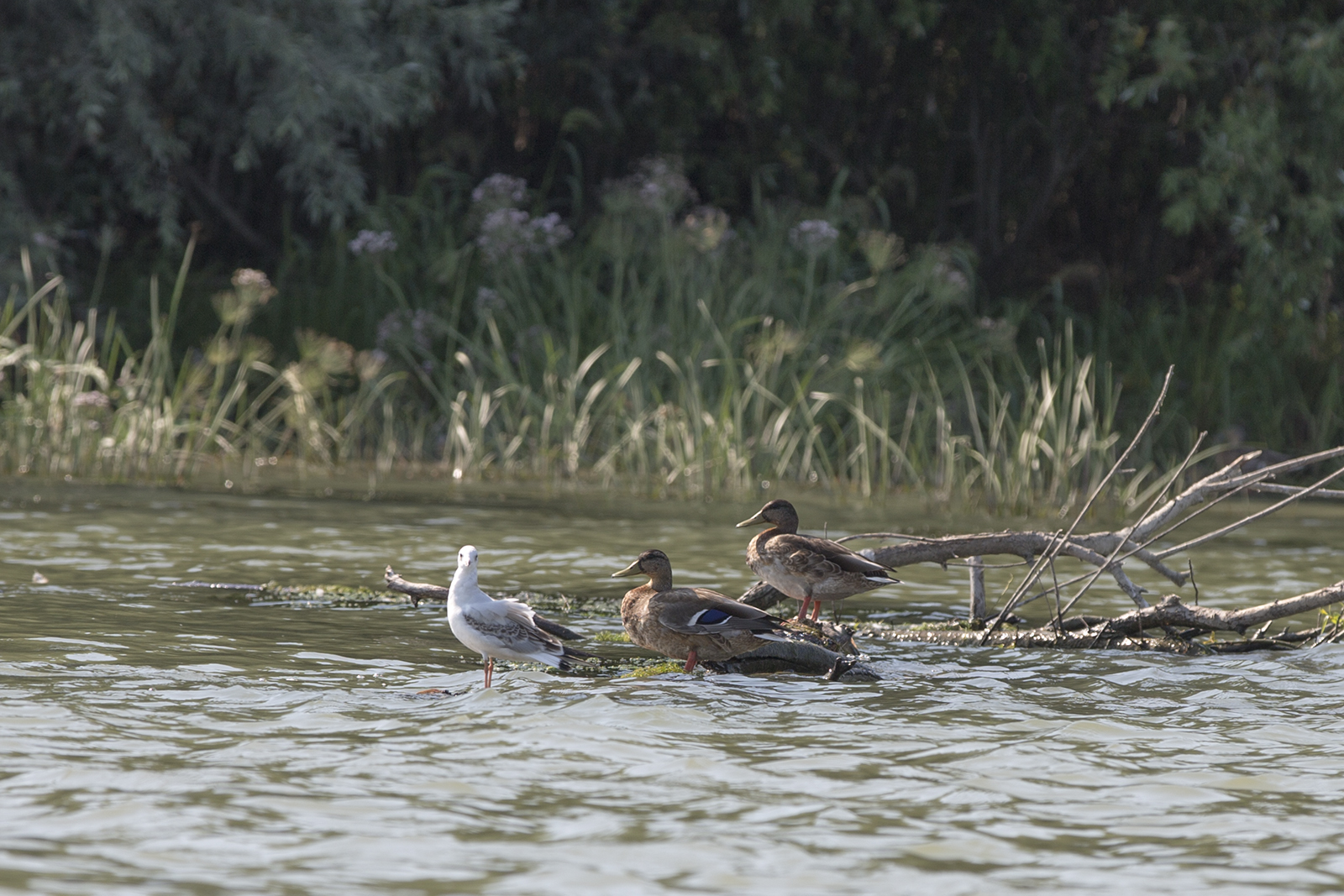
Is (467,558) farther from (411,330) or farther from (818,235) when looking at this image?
(411,330)

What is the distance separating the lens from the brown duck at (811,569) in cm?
745

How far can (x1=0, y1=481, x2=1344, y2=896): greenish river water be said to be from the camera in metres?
4.26

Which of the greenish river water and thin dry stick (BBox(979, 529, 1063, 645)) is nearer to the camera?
the greenish river water

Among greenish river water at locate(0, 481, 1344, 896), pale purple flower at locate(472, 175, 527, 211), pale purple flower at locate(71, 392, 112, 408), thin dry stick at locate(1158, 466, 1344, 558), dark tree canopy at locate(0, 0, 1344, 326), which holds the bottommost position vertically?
greenish river water at locate(0, 481, 1344, 896)

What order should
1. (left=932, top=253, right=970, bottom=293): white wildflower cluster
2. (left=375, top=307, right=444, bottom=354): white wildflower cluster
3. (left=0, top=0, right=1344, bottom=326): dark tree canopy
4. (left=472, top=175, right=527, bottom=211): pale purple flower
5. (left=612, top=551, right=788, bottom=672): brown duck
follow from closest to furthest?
(left=612, top=551, right=788, bottom=672): brown duck < (left=932, top=253, right=970, bottom=293): white wildflower cluster < (left=0, top=0, right=1344, bottom=326): dark tree canopy < (left=375, top=307, right=444, bottom=354): white wildflower cluster < (left=472, top=175, right=527, bottom=211): pale purple flower

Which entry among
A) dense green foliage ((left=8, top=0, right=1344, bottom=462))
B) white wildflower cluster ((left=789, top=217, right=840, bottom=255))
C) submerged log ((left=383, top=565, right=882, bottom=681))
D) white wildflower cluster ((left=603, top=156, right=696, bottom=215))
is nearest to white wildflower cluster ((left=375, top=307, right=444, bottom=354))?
dense green foliage ((left=8, top=0, right=1344, bottom=462))

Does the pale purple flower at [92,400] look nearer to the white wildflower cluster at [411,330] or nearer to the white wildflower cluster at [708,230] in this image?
the white wildflower cluster at [411,330]

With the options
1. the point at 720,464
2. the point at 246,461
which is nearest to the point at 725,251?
the point at 720,464

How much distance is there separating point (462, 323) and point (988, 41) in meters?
7.47

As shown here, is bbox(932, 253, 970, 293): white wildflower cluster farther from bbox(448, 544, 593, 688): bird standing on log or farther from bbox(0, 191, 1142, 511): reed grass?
bbox(448, 544, 593, 688): bird standing on log

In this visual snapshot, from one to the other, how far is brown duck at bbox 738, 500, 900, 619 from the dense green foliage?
723 cm

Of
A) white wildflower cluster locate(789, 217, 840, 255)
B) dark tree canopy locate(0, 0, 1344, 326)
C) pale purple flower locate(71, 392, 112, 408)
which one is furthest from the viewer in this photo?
white wildflower cluster locate(789, 217, 840, 255)

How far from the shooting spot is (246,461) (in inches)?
585

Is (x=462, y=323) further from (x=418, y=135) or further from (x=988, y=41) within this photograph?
(x=988, y=41)
